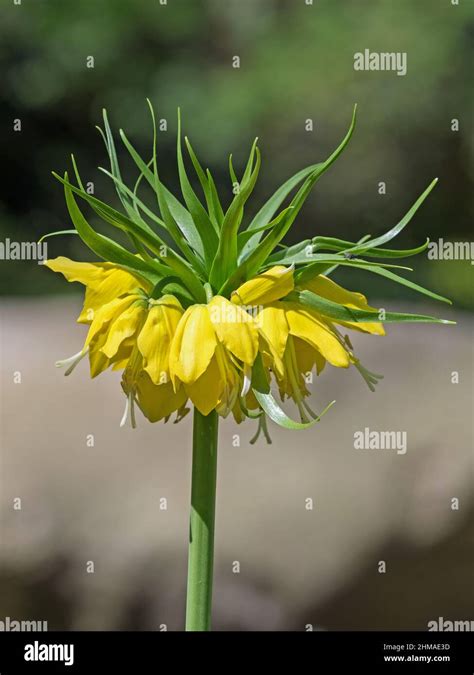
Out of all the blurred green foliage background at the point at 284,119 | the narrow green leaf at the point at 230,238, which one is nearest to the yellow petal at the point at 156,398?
the narrow green leaf at the point at 230,238

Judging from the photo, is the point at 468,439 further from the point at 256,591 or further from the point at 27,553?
the point at 27,553

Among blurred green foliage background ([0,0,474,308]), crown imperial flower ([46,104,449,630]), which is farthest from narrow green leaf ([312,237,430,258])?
blurred green foliage background ([0,0,474,308])

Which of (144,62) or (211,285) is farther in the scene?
(144,62)

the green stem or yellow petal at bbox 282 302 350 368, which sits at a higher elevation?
yellow petal at bbox 282 302 350 368

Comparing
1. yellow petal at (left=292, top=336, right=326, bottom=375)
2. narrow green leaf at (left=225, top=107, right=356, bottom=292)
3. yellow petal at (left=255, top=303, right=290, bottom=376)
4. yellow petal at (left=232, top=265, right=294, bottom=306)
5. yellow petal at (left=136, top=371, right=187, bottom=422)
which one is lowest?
yellow petal at (left=136, top=371, right=187, bottom=422)

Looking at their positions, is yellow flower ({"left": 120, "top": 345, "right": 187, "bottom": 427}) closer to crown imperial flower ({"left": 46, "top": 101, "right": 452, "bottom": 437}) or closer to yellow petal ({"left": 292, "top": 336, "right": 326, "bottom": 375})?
crown imperial flower ({"left": 46, "top": 101, "right": 452, "bottom": 437})

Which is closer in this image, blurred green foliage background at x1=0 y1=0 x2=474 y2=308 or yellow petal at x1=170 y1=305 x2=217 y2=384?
yellow petal at x1=170 y1=305 x2=217 y2=384
